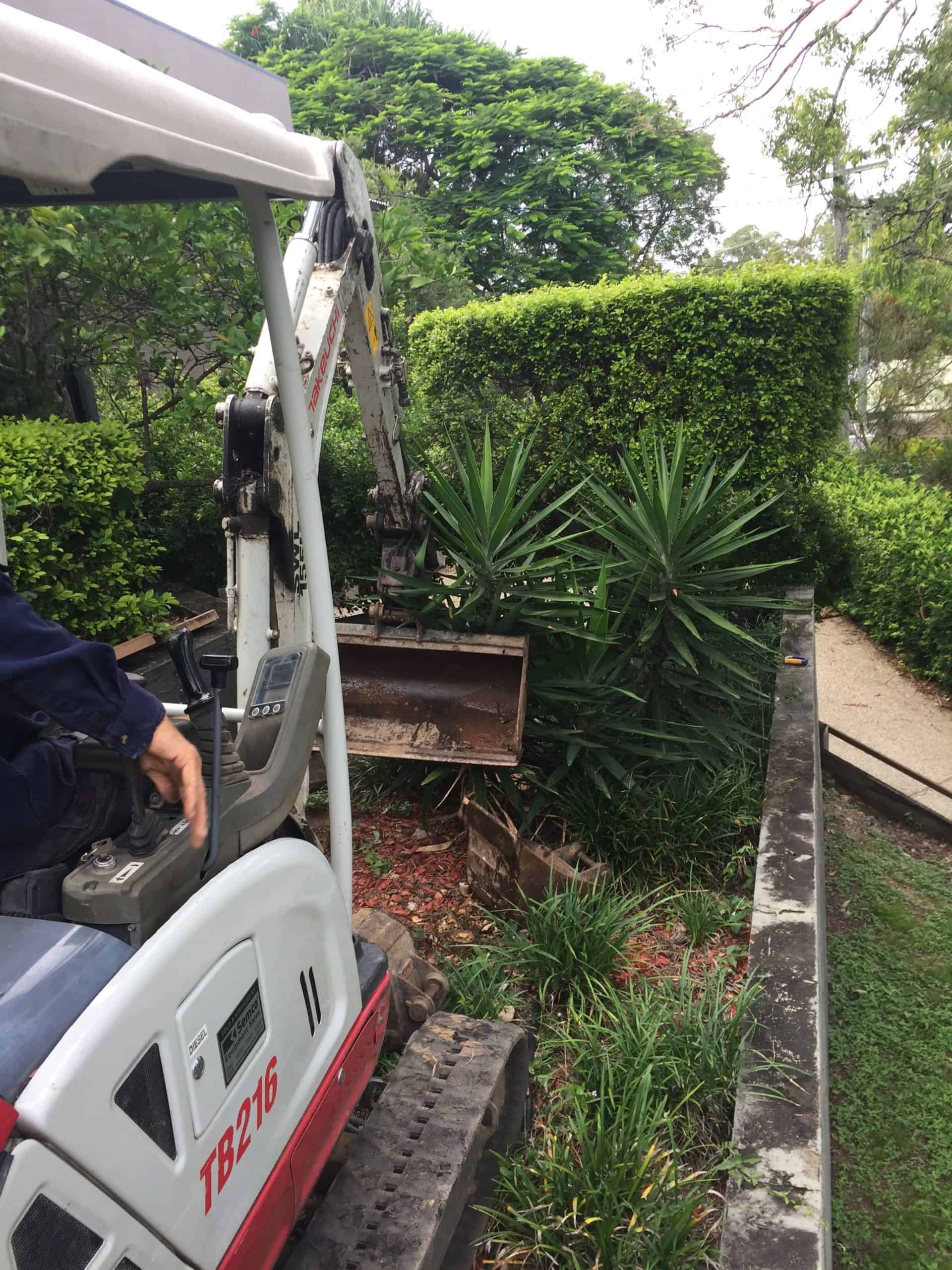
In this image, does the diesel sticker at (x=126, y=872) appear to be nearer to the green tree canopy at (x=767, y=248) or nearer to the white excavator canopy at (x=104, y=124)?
the white excavator canopy at (x=104, y=124)

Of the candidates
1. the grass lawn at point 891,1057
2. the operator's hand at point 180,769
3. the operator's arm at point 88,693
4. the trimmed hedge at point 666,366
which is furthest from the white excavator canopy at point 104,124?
the trimmed hedge at point 666,366

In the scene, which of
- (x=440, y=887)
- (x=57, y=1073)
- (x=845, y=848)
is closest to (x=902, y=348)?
(x=845, y=848)

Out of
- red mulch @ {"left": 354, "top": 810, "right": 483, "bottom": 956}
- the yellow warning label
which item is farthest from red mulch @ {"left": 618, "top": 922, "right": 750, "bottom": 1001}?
the yellow warning label

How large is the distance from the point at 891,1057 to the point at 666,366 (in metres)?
4.64

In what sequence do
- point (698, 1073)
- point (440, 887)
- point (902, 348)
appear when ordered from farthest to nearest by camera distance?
1. point (902, 348)
2. point (440, 887)
3. point (698, 1073)

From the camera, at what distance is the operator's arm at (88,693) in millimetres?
1254

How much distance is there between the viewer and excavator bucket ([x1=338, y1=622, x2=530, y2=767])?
3.66 m

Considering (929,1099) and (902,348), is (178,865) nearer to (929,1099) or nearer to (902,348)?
(929,1099)

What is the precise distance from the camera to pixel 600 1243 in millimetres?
1945

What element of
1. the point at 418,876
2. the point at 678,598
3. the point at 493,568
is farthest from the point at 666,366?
the point at 418,876

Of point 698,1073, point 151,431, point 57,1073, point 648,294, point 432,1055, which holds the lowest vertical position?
point 698,1073

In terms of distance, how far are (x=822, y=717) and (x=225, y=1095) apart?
6898mm

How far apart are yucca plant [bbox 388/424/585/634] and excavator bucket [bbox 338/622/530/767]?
0.33 ft

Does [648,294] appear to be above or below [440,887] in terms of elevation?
above
